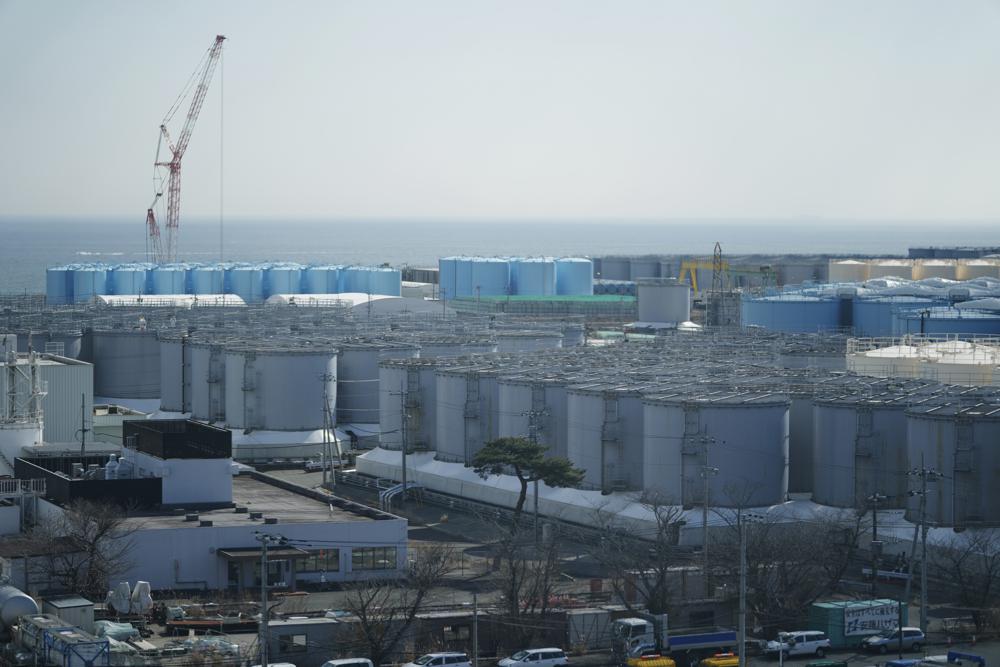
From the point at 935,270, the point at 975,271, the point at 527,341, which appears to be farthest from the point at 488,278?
the point at 527,341

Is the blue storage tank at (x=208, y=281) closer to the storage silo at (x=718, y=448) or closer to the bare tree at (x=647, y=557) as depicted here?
the storage silo at (x=718, y=448)

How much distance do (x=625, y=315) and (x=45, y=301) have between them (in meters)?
22.3

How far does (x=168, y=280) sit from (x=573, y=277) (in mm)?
17019

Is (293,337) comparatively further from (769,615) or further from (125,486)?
(769,615)

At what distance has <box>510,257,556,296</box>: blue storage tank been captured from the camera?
6575 cm

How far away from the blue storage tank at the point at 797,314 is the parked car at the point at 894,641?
2923cm

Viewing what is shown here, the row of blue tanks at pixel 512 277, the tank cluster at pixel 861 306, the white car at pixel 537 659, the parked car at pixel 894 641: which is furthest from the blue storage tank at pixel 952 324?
the row of blue tanks at pixel 512 277

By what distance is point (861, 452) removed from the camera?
25016 millimetres

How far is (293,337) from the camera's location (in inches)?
1610

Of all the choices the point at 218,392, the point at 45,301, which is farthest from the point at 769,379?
the point at 45,301

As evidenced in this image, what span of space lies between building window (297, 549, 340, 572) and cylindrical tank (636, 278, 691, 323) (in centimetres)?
3480

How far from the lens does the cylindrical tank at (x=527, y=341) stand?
41906 millimetres

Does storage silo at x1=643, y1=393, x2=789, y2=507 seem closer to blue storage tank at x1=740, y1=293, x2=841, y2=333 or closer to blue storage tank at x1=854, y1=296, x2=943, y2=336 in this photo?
blue storage tank at x1=854, y1=296, x2=943, y2=336

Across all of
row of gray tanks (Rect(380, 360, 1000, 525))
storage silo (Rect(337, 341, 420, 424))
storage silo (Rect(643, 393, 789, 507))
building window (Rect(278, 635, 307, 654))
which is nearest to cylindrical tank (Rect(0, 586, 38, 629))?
building window (Rect(278, 635, 307, 654))
